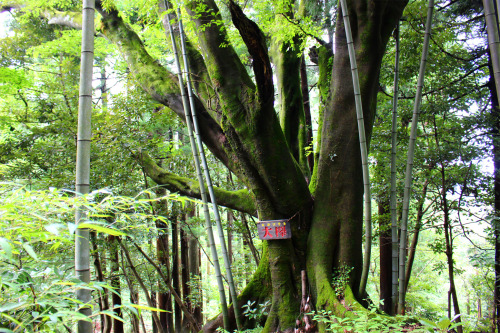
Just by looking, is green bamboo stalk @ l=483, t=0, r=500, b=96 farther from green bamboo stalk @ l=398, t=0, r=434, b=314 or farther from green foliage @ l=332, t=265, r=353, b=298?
green foliage @ l=332, t=265, r=353, b=298

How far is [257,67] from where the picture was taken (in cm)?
212

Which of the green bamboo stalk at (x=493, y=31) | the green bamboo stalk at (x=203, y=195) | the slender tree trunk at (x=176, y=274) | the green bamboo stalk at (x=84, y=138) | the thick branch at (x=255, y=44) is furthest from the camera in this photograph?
the slender tree trunk at (x=176, y=274)

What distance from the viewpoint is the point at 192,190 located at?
3.65 metres

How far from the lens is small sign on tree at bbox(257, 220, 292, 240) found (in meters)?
2.90

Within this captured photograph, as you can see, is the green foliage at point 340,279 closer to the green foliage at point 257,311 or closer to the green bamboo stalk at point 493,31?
the green foliage at point 257,311

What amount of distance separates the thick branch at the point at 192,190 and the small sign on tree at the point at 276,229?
0.48 metres

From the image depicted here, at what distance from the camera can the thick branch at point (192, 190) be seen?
3.47 meters

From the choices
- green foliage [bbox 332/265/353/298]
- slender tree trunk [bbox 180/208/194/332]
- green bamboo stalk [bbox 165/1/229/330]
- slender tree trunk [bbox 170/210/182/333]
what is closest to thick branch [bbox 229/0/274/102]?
green bamboo stalk [bbox 165/1/229/330]

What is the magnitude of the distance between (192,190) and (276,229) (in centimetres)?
117

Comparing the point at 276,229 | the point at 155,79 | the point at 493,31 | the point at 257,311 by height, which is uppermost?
the point at 155,79

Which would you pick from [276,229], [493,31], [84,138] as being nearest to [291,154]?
[276,229]

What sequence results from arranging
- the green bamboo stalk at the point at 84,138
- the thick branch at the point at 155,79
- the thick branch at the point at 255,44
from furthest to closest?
the thick branch at the point at 155,79, the thick branch at the point at 255,44, the green bamboo stalk at the point at 84,138

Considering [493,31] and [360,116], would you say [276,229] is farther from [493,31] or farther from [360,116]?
[493,31]

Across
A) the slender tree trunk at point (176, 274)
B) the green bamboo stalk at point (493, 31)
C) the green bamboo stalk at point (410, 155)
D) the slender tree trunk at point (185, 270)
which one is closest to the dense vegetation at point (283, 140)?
the green bamboo stalk at point (410, 155)
